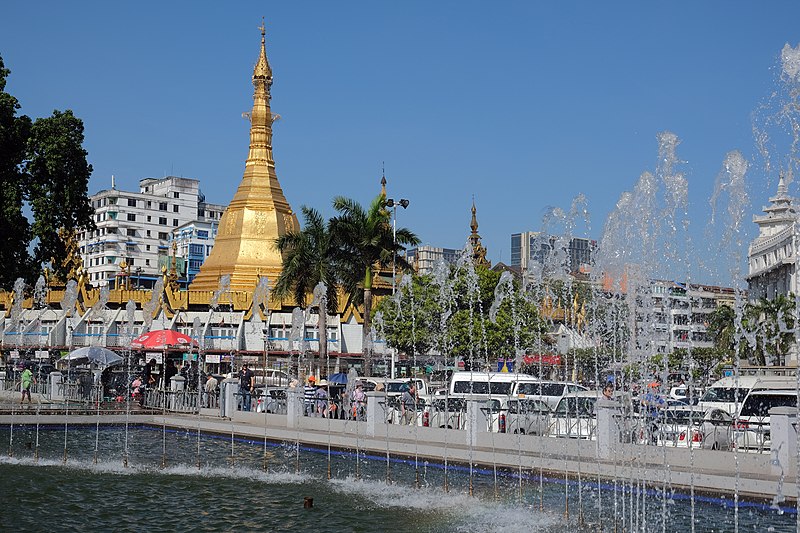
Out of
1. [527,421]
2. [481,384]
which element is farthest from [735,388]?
[527,421]

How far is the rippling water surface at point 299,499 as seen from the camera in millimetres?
15023

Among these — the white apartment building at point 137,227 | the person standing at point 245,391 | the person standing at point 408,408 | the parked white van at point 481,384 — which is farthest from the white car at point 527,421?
the white apartment building at point 137,227

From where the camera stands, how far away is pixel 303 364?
48.6 m

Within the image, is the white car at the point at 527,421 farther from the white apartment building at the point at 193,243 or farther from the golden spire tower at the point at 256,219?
the white apartment building at the point at 193,243

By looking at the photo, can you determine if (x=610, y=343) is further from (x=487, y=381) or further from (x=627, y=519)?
(x=627, y=519)

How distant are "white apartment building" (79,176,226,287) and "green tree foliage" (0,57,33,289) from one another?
79585mm

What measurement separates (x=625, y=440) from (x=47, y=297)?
51.8m

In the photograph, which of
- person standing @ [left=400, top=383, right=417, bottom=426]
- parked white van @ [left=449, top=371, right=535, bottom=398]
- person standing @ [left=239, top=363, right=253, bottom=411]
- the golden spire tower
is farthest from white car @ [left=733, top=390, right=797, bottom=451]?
the golden spire tower

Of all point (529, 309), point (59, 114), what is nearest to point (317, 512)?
point (59, 114)

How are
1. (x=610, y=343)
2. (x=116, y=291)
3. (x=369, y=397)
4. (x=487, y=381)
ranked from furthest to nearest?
(x=610, y=343)
(x=116, y=291)
(x=487, y=381)
(x=369, y=397)

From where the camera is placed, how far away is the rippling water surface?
49.3 feet

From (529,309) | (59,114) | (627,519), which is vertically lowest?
(627,519)

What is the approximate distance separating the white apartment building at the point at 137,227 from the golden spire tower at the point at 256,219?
4551 cm

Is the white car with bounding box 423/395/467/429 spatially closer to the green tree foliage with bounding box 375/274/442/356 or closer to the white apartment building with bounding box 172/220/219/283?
the green tree foliage with bounding box 375/274/442/356
